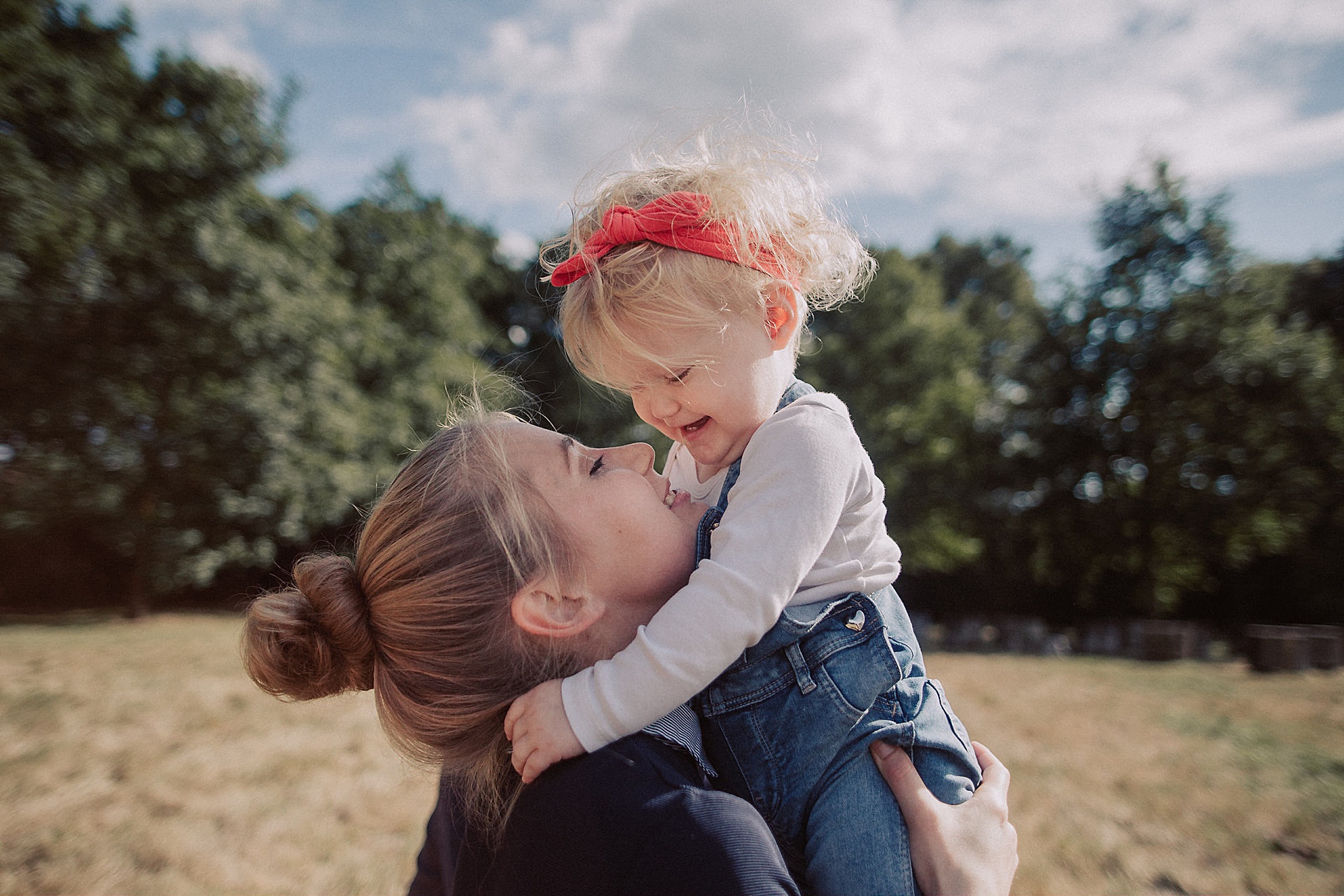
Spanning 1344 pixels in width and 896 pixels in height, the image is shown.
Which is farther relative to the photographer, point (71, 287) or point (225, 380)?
point (225, 380)

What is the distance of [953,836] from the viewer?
159 centimetres

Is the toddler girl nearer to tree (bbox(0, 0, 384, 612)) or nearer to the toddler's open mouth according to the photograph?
the toddler's open mouth

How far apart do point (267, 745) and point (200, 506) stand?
39.3 feet

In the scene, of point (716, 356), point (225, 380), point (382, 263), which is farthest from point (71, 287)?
point (716, 356)

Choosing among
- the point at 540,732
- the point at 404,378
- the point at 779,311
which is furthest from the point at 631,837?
the point at 404,378

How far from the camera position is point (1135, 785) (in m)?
6.06

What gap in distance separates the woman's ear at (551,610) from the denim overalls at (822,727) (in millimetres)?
297

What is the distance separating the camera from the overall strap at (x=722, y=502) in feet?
5.89

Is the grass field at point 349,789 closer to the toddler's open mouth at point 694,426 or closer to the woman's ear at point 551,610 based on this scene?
the woman's ear at point 551,610

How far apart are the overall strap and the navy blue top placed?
0.44 m

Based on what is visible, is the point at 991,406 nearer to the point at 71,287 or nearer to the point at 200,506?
the point at 200,506

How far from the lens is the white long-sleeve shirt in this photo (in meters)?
1.48

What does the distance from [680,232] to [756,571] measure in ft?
2.90

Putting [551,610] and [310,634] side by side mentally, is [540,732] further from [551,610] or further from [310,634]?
[310,634]
